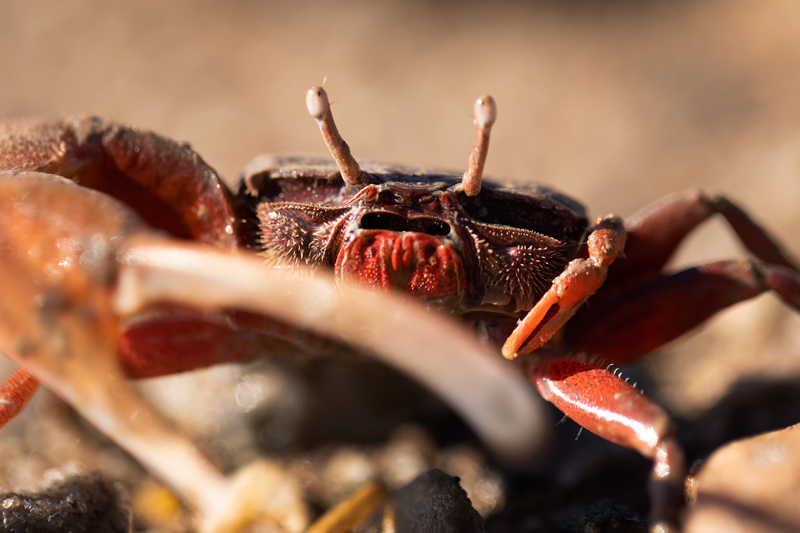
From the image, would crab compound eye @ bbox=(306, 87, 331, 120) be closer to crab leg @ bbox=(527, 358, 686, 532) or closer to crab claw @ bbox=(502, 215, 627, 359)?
crab claw @ bbox=(502, 215, 627, 359)

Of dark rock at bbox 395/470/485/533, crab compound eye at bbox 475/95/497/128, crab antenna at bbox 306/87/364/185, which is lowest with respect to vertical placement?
dark rock at bbox 395/470/485/533

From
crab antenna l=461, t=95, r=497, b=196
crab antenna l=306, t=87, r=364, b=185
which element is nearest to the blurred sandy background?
crab antenna l=461, t=95, r=497, b=196

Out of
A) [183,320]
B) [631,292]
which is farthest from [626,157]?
[183,320]

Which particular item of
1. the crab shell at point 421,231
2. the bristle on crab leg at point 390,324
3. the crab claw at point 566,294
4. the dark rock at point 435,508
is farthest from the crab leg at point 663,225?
the bristle on crab leg at point 390,324

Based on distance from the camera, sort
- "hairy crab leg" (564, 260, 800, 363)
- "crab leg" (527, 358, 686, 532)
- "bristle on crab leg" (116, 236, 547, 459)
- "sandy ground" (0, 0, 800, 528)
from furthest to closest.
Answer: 1. "sandy ground" (0, 0, 800, 528)
2. "hairy crab leg" (564, 260, 800, 363)
3. "crab leg" (527, 358, 686, 532)
4. "bristle on crab leg" (116, 236, 547, 459)

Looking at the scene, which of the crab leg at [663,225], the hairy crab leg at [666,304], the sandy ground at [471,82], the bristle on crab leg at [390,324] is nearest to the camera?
the bristle on crab leg at [390,324]

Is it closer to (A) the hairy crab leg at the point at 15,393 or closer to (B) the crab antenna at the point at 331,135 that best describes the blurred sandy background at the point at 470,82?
(B) the crab antenna at the point at 331,135

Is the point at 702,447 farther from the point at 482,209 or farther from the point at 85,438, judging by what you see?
the point at 85,438
